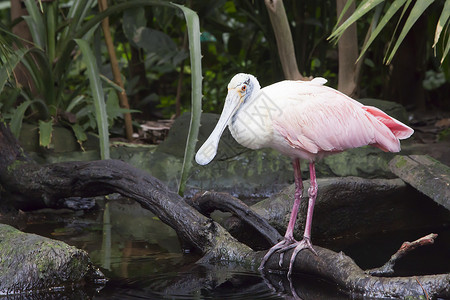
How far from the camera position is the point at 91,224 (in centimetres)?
477

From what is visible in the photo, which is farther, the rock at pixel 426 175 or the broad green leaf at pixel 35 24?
the broad green leaf at pixel 35 24

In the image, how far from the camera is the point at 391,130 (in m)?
3.91

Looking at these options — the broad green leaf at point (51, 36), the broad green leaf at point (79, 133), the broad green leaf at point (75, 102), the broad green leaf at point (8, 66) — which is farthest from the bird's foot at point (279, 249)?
the broad green leaf at point (75, 102)

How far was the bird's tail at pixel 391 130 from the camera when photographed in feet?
12.5

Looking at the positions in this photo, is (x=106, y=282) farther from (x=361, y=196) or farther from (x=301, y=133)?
(x=361, y=196)

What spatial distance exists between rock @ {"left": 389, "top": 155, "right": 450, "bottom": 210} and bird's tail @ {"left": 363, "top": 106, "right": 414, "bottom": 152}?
51cm

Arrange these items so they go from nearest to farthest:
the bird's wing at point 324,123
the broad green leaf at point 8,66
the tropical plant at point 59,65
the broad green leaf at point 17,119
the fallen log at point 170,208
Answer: the fallen log at point 170,208 → the bird's wing at point 324,123 → the broad green leaf at point 8,66 → the tropical plant at point 59,65 → the broad green leaf at point 17,119

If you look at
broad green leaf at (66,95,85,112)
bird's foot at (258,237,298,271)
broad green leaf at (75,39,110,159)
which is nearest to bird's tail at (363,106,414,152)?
bird's foot at (258,237,298,271)

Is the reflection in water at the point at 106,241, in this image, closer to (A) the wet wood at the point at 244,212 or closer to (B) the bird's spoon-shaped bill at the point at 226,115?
(A) the wet wood at the point at 244,212

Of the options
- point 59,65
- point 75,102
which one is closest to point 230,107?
point 59,65

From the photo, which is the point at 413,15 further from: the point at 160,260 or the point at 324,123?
the point at 160,260

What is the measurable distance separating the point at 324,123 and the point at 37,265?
5.35 ft

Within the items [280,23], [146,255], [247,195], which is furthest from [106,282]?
[280,23]

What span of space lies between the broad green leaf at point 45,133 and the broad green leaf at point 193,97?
1636 mm
